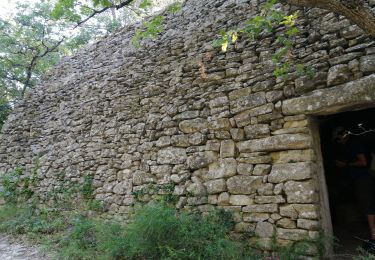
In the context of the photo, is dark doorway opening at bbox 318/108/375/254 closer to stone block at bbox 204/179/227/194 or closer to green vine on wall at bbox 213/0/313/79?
green vine on wall at bbox 213/0/313/79

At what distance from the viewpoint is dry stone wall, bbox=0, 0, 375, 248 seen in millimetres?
3057

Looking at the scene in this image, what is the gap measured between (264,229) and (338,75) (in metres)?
1.74

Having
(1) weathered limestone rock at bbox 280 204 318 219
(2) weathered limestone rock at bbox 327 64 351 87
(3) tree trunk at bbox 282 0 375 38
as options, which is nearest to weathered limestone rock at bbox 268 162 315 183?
(1) weathered limestone rock at bbox 280 204 318 219

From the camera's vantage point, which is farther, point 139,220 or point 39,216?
point 39,216

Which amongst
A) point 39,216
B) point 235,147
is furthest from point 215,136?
point 39,216

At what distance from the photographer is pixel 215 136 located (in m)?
3.81

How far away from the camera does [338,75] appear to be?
9.79 ft

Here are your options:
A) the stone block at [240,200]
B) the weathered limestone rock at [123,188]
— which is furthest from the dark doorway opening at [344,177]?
the weathered limestone rock at [123,188]

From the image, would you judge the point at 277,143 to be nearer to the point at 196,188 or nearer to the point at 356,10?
the point at 196,188

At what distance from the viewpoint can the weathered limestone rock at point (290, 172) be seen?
3021 mm

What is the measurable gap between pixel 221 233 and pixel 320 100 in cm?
170

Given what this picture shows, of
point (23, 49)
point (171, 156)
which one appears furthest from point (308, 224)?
point (23, 49)

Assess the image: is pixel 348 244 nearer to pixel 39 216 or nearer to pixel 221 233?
pixel 221 233

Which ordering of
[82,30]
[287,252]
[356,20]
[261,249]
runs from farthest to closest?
[82,30] → [261,249] → [287,252] → [356,20]
